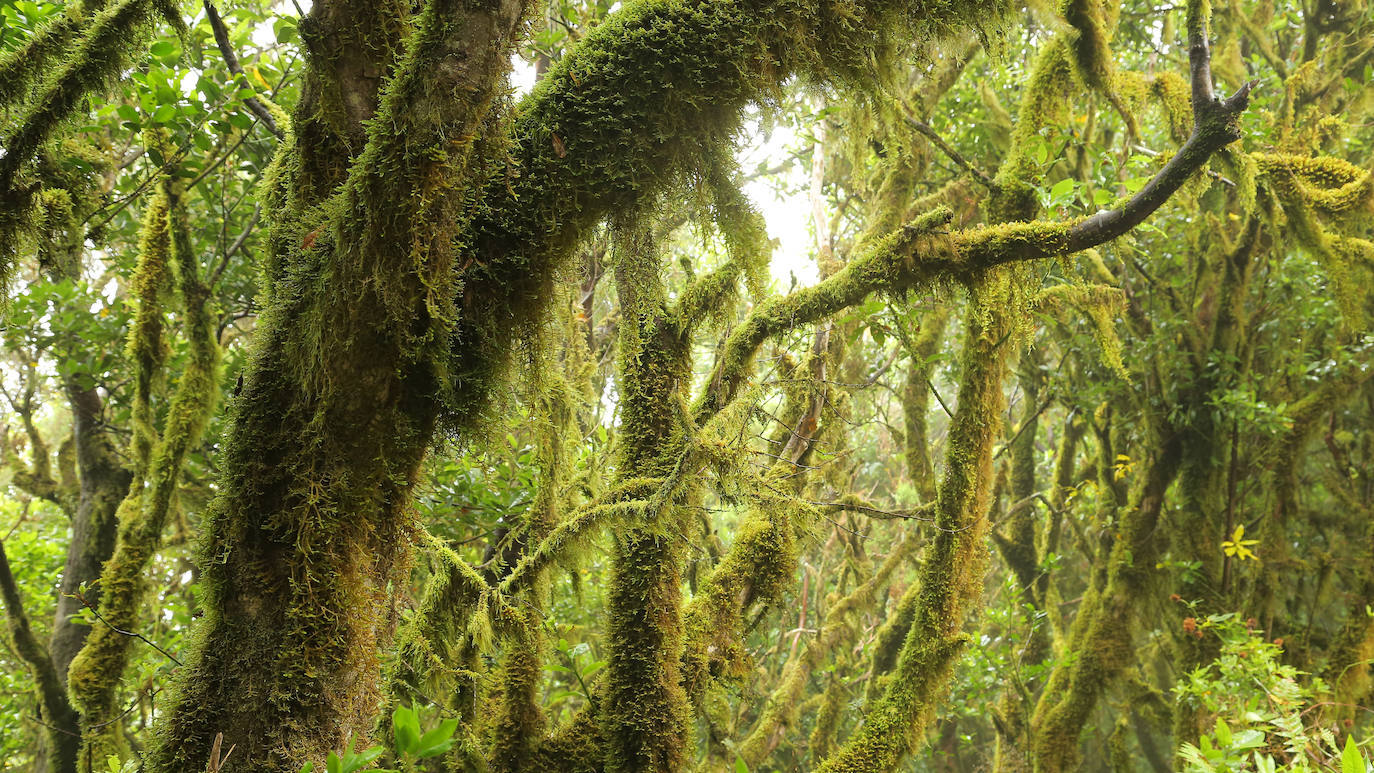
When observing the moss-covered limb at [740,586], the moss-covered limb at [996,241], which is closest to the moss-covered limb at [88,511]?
the moss-covered limb at [740,586]

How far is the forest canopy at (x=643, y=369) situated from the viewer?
149 centimetres

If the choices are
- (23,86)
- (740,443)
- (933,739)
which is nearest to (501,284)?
(740,443)

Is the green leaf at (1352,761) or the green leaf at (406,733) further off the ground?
the green leaf at (406,733)

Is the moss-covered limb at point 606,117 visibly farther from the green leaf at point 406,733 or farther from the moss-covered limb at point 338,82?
the green leaf at point 406,733

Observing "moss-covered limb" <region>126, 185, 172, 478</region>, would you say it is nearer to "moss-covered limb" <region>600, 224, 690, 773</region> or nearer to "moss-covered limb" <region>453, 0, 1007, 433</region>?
"moss-covered limb" <region>600, 224, 690, 773</region>

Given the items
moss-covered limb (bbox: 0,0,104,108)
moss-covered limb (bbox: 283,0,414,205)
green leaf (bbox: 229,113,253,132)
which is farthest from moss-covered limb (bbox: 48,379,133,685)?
moss-covered limb (bbox: 283,0,414,205)

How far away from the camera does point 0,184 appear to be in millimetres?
2020

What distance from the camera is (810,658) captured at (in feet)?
19.4

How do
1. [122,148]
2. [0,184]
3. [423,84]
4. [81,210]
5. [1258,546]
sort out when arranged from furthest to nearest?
[1258,546] → [122,148] → [81,210] → [0,184] → [423,84]

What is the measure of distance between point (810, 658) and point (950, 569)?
281 cm

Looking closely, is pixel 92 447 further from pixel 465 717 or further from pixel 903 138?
pixel 903 138

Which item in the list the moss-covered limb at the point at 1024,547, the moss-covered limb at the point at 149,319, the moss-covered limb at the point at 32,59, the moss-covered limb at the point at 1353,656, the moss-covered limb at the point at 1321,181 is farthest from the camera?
the moss-covered limb at the point at 1024,547

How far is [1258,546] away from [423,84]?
21.9 ft

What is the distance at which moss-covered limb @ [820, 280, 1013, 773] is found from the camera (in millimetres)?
3377
